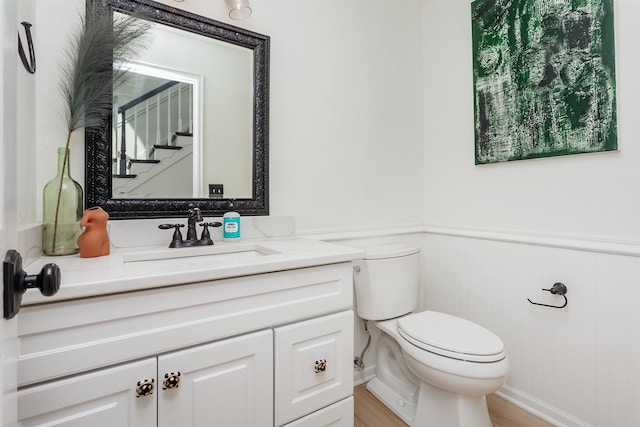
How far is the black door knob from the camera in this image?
1.34 feet

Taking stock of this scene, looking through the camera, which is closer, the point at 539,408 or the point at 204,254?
the point at 204,254

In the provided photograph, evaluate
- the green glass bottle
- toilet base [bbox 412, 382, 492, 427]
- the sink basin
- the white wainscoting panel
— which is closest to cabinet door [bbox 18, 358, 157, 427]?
the sink basin

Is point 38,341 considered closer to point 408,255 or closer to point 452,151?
point 408,255

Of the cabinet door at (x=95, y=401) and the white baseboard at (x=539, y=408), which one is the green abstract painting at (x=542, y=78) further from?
the cabinet door at (x=95, y=401)

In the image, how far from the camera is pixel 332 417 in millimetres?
1185

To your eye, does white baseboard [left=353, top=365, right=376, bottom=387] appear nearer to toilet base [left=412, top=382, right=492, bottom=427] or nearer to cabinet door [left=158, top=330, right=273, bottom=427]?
toilet base [left=412, top=382, right=492, bottom=427]

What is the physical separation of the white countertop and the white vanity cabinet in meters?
0.03

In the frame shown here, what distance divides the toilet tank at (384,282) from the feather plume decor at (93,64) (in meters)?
1.23

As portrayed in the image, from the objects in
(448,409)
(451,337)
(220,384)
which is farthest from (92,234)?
(448,409)

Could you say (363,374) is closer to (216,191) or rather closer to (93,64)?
(216,191)

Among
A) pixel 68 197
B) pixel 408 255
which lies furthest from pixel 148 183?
pixel 408 255

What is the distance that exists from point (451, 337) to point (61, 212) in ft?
4.98

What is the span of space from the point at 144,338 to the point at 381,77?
1806mm

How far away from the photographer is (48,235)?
1.04 m
